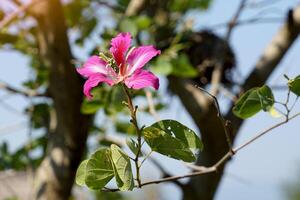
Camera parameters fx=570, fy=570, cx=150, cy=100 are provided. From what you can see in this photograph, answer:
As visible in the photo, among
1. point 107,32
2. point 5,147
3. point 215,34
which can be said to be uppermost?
point 107,32

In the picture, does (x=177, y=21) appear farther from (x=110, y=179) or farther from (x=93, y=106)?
(x=110, y=179)

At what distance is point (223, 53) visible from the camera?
1.85 m

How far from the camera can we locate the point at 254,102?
721mm

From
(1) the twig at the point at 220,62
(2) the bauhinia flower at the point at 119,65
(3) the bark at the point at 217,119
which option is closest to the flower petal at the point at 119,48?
(2) the bauhinia flower at the point at 119,65

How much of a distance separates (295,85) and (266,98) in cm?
5

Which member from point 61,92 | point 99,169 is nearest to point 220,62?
point 61,92

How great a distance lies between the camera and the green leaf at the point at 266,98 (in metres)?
0.71

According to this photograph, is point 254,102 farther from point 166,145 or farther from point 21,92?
point 21,92

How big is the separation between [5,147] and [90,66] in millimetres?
1277

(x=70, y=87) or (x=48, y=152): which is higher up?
(x=70, y=87)

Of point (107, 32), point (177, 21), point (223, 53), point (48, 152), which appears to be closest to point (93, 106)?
point (107, 32)

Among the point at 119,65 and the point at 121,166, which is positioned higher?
the point at 119,65

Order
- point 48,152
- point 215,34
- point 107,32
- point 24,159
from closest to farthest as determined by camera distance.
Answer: point 107,32
point 48,152
point 24,159
point 215,34

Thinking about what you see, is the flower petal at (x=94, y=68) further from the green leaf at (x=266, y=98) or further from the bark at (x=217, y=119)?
the bark at (x=217, y=119)
